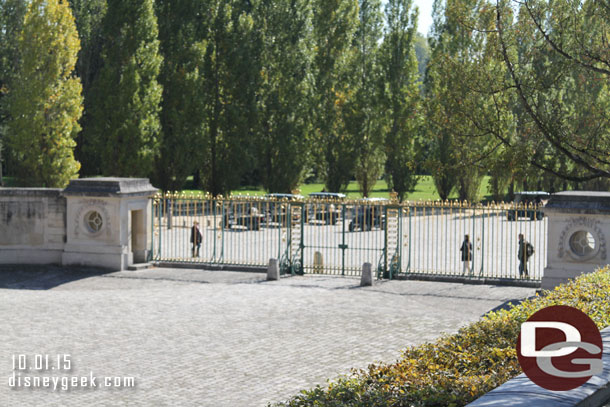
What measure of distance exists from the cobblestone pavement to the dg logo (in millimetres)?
3580

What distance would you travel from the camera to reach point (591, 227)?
18172mm

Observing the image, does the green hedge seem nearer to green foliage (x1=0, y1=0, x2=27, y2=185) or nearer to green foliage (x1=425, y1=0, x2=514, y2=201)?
green foliage (x1=425, y1=0, x2=514, y2=201)

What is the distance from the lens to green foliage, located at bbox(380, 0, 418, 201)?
146 feet

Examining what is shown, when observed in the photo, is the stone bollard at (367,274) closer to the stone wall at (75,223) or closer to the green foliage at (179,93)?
the stone wall at (75,223)

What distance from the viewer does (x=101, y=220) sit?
2164 cm

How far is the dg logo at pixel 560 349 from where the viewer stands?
675 centimetres

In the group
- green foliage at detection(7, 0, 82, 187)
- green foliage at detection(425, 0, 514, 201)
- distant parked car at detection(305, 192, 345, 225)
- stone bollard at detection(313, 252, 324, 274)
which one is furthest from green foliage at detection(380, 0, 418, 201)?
green foliage at detection(425, 0, 514, 201)

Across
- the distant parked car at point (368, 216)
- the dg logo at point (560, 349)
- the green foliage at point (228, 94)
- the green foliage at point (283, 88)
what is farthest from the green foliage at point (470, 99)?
the green foliage at point (283, 88)

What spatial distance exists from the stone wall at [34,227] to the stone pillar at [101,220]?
11.8 inches

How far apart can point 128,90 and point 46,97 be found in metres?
3.91

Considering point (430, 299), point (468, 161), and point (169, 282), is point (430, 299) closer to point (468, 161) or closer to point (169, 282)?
point (468, 161)

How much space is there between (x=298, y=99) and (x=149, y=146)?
26.7 feet

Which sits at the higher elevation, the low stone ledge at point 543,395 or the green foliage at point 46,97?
the green foliage at point 46,97

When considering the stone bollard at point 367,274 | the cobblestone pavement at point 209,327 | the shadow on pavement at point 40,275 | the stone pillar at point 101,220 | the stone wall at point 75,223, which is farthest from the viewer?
the stone wall at point 75,223
